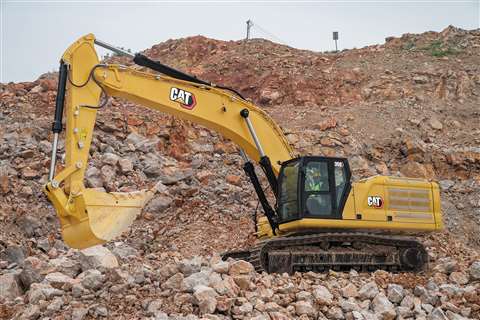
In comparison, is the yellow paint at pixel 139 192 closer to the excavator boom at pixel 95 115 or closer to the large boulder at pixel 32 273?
the excavator boom at pixel 95 115

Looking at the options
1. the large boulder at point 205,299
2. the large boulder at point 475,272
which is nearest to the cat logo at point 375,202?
the large boulder at point 475,272

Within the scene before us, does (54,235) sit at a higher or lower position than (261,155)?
lower

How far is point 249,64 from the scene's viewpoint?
22.6m

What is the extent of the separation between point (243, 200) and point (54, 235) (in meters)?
4.29

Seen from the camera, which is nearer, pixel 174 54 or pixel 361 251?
pixel 361 251

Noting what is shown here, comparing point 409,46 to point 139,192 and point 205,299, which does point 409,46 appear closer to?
point 139,192

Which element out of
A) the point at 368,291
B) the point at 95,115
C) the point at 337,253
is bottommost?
the point at 368,291

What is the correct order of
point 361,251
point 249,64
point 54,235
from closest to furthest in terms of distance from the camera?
point 361,251 → point 54,235 → point 249,64

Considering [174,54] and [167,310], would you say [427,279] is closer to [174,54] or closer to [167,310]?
[167,310]

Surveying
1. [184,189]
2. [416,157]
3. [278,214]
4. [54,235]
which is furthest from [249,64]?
[278,214]

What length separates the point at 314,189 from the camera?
10.9 metres

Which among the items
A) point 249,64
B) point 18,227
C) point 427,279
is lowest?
point 427,279

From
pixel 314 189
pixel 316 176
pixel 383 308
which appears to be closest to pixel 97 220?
pixel 314 189

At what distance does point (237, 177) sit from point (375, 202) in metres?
5.50
